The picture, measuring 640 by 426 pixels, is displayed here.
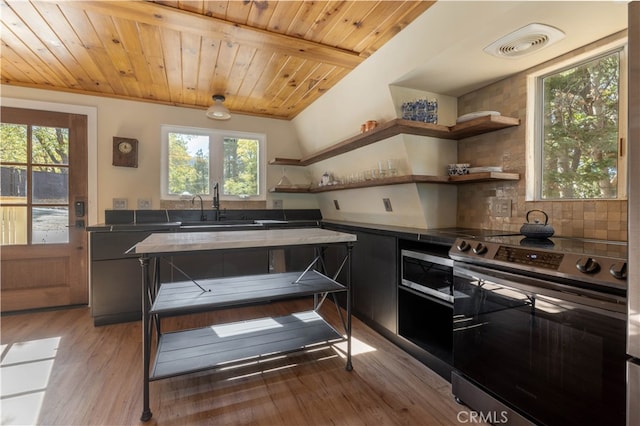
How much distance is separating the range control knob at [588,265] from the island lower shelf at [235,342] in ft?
4.72

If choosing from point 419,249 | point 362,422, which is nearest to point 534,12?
point 419,249

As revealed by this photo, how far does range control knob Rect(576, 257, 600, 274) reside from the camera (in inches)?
45.5

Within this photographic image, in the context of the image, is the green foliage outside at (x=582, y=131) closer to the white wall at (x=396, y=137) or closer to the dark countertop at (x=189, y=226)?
the white wall at (x=396, y=137)

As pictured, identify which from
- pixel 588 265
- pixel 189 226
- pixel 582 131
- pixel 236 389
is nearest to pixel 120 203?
pixel 189 226

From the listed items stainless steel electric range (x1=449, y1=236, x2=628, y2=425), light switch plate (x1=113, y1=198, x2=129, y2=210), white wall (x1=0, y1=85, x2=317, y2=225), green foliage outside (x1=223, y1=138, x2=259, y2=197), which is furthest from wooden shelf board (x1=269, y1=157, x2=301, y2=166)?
stainless steel electric range (x1=449, y1=236, x2=628, y2=425)

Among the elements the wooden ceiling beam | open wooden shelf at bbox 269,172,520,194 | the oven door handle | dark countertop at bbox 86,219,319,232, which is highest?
the wooden ceiling beam

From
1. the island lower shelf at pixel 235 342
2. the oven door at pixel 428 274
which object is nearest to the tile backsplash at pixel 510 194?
the oven door at pixel 428 274

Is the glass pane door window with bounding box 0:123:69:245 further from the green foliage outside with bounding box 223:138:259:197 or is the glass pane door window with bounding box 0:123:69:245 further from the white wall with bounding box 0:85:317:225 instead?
the green foliage outside with bounding box 223:138:259:197

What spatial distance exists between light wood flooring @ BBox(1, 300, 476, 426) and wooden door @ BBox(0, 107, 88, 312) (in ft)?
2.52

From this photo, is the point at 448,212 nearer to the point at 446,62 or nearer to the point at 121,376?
the point at 446,62

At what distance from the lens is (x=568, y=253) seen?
4.16ft

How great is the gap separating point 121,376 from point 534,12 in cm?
313

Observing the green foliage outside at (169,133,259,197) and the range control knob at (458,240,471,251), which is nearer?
the range control knob at (458,240,471,251)
